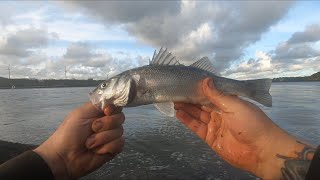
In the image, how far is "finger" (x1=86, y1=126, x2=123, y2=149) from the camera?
5.39 metres

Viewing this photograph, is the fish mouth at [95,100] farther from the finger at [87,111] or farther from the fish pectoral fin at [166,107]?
the fish pectoral fin at [166,107]

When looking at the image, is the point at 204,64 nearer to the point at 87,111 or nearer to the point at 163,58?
the point at 163,58

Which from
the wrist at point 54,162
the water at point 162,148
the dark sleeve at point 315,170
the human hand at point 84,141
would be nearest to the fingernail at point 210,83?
the human hand at point 84,141

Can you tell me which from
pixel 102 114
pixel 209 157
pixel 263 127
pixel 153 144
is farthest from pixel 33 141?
pixel 263 127

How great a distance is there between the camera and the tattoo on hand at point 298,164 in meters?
4.27

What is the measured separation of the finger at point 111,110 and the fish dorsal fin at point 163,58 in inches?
44.6

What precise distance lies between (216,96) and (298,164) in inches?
72.8

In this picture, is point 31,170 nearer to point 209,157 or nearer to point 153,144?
point 209,157

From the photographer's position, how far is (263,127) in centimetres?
523

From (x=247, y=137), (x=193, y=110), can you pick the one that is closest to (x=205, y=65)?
(x=193, y=110)

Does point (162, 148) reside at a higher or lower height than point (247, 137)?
lower

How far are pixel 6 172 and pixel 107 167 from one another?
10.2 m

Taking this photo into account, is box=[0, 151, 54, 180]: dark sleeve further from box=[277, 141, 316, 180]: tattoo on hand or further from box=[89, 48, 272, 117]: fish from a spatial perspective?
box=[277, 141, 316, 180]: tattoo on hand

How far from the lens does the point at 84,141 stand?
213 inches
